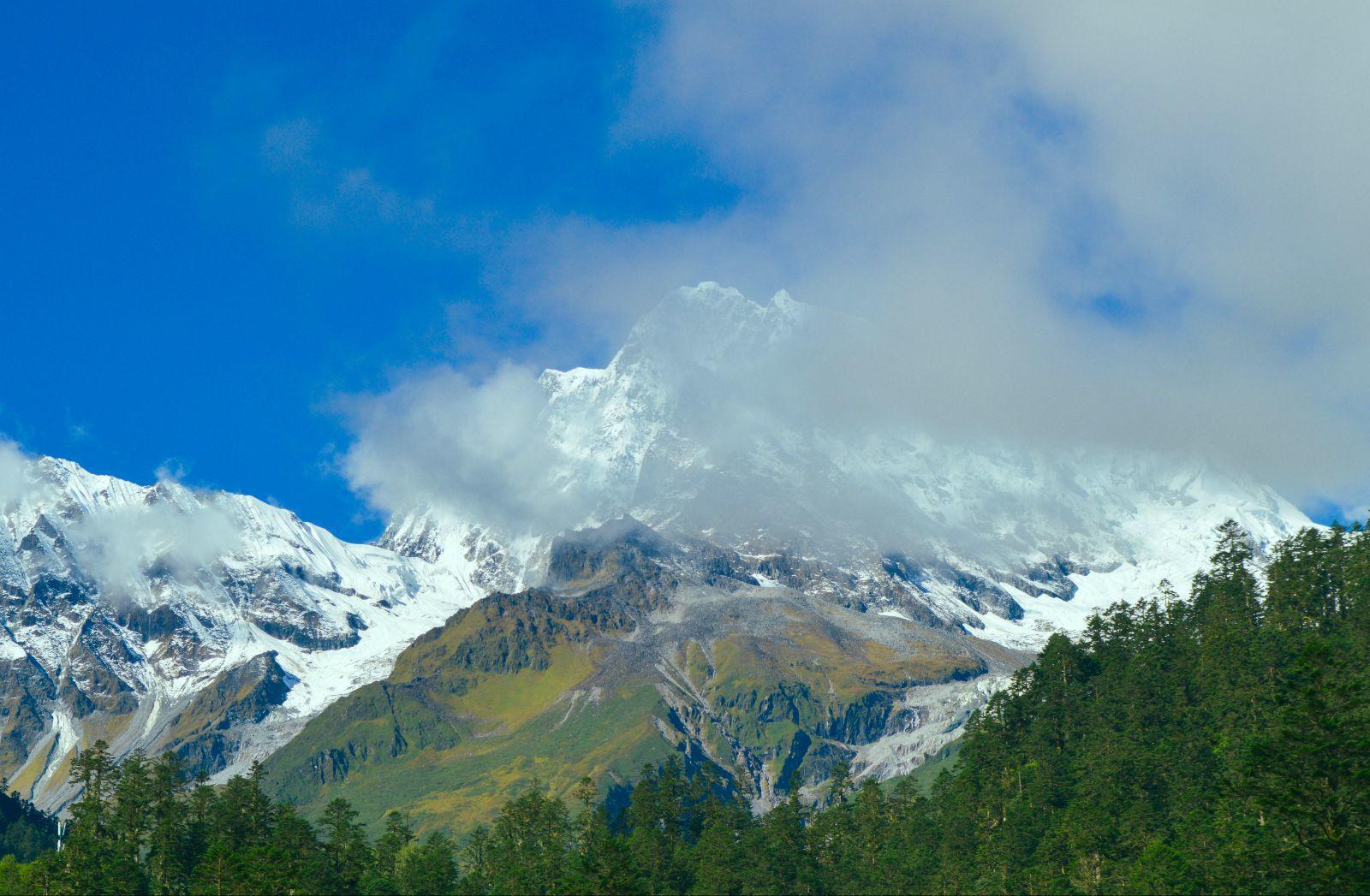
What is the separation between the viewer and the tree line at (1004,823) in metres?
136

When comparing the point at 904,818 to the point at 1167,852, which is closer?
the point at 1167,852

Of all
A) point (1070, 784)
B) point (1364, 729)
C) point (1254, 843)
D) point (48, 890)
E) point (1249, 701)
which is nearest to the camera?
point (1364, 729)

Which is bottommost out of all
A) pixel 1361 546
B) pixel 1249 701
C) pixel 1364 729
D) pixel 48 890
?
pixel 48 890

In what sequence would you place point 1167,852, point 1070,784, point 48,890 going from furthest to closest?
1. point 1070,784
2. point 48,890
3. point 1167,852

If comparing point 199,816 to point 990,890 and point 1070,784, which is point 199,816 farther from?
point 1070,784

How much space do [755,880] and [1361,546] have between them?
92.0 meters

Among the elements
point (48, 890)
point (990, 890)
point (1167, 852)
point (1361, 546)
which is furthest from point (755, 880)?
point (1361, 546)

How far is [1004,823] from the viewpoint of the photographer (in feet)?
551

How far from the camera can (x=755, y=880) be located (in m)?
168

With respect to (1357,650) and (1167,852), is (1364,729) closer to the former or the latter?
(1167,852)

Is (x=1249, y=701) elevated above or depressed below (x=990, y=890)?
above

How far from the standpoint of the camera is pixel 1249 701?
160 m

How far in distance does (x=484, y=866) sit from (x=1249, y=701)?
99.5 meters

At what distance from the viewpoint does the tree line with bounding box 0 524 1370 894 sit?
13612 cm
